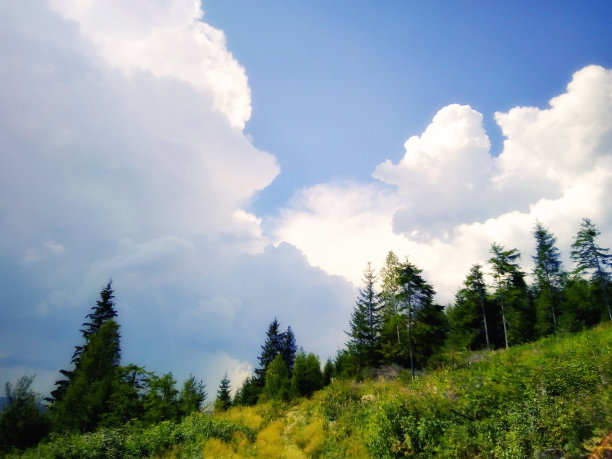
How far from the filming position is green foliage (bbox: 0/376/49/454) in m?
22.5

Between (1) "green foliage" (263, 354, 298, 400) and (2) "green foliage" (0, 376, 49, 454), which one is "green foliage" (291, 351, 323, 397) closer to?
(1) "green foliage" (263, 354, 298, 400)

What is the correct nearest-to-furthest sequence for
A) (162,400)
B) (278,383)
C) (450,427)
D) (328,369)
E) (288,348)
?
1. (450,427)
2. (162,400)
3. (278,383)
4. (328,369)
5. (288,348)

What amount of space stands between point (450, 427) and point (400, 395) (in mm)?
2973

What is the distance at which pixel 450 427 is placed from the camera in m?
8.07

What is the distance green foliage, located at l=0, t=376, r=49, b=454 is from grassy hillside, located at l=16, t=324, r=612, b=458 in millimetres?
18218

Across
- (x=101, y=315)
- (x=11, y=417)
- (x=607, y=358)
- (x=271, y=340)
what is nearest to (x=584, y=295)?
(x=607, y=358)

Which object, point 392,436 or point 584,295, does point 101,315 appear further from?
point 584,295

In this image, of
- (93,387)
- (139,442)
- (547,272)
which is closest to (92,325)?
(93,387)

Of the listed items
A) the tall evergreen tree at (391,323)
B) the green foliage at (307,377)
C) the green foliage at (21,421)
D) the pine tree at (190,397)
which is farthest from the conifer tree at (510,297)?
the green foliage at (21,421)

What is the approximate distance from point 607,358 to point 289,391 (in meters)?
23.4

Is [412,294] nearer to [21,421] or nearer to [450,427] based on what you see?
[450,427]

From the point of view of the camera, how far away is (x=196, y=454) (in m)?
10.1

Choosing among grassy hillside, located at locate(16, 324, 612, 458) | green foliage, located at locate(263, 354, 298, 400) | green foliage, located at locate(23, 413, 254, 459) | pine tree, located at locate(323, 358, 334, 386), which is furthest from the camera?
pine tree, located at locate(323, 358, 334, 386)

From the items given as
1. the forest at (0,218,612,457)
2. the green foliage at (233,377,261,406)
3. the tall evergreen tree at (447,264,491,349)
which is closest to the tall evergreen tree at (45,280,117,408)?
the forest at (0,218,612,457)
